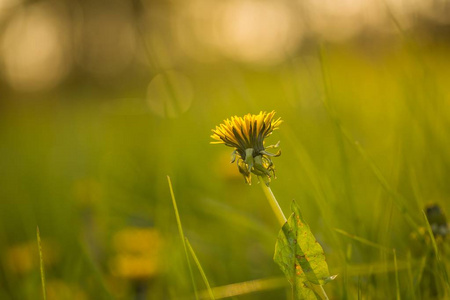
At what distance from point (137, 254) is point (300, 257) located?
60 centimetres

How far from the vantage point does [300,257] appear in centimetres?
52

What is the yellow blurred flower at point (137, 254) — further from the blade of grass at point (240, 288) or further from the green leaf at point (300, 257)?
the green leaf at point (300, 257)

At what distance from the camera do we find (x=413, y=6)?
39.4 inches

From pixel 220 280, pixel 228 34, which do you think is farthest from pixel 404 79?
pixel 228 34

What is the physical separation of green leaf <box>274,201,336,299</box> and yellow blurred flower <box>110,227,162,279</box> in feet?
1.53

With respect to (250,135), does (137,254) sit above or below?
below

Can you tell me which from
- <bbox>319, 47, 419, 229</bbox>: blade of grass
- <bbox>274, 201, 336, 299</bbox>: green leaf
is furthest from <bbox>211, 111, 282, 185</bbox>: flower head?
<bbox>319, 47, 419, 229</bbox>: blade of grass

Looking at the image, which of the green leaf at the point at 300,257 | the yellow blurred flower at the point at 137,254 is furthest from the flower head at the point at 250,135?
the yellow blurred flower at the point at 137,254

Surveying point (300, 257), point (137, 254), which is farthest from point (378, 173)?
point (137, 254)

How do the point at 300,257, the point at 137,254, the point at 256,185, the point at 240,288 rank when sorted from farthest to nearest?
the point at 256,185 < the point at 137,254 < the point at 240,288 < the point at 300,257

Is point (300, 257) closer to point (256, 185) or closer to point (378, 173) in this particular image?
point (378, 173)

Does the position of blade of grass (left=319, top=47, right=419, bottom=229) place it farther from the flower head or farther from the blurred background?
the flower head

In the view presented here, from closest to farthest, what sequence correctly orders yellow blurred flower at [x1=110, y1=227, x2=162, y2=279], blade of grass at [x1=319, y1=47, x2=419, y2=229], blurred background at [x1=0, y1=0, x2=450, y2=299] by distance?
blade of grass at [x1=319, y1=47, x2=419, y2=229] → blurred background at [x1=0, y1=0, x2=450, y2=299] → yellow blurred flower at [x1=110, y1=227, x2=162, y2=279]

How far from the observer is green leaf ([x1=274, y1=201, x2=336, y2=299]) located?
50cm
